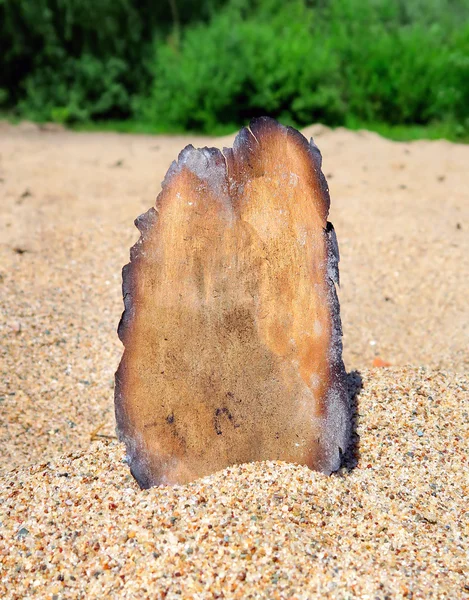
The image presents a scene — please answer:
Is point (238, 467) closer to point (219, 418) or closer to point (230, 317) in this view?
point (219, 418)

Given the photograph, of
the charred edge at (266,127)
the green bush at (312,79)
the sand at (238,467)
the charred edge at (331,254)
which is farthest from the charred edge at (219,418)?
the green bush at (312,79)

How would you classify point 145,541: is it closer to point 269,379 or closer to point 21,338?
point 269,379

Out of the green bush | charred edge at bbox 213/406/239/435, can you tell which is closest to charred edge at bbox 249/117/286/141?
charred edge at bbox 213/406/239/435

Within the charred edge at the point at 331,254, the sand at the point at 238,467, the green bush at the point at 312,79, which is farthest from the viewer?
the green bush at the point at 312,79

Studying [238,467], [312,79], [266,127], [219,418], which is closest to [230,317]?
[219,418]

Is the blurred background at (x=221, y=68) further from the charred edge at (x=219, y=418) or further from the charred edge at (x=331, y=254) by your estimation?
the charred edge at (x=219, y=418)

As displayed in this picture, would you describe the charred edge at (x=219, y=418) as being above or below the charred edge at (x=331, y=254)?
below
